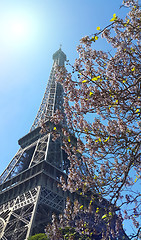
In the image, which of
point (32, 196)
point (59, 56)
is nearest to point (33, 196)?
point (32, 196)

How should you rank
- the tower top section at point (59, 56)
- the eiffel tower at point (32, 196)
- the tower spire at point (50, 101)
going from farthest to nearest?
the tower top section at point (59, 56), the tower spire at point (50, 101), the eiffel tower at point (32, 196)

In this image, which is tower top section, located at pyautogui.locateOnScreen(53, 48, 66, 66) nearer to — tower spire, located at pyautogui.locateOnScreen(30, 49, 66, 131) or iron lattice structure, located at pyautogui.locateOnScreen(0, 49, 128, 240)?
tower spire, located at pyautogui.locateOnScreen(30, 49, 66, 131)

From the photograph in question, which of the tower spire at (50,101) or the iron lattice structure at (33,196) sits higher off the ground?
the tower spire at (50,101)

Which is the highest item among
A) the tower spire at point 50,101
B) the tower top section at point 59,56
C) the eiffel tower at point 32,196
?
the tower top section at point 59,56

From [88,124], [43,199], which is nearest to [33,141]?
[43,199]

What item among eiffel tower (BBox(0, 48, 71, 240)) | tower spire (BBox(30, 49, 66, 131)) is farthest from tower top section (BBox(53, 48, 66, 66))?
eiffel tower (BBox(0, 48, 71, 240))

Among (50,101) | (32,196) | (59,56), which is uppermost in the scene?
(59,56)

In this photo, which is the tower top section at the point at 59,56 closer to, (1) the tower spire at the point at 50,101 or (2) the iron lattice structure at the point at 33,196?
(1) the tower spire at the point at 50,101

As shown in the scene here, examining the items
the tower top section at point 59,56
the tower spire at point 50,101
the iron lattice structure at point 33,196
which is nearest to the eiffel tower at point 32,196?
the iron lattice structure at point 33,196

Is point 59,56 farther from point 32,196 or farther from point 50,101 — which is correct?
point 32,196

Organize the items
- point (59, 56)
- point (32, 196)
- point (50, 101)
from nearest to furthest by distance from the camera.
→ point (32, 196), point (50, 101), point (59, 56)

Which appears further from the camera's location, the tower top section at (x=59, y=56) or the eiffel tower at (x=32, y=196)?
the tower top section at (x=59, y=56)

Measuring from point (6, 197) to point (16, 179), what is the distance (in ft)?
8.07

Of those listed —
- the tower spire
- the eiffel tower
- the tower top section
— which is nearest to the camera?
the eiffel tower
